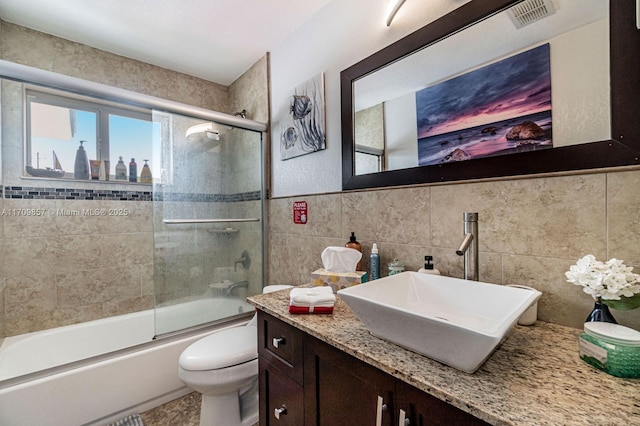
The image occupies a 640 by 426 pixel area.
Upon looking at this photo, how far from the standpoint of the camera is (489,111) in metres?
1.00

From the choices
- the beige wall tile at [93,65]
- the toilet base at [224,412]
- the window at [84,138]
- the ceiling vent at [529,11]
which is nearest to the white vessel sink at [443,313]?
the ceiling vent at [529,11]

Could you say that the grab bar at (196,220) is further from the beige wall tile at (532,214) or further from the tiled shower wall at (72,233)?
the beige wall tile at (532,214)

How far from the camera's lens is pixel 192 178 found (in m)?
1.98

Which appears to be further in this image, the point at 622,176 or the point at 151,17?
the point at 151,17

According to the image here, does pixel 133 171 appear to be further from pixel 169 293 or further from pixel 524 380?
pixel 524 380

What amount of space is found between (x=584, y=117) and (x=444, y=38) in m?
0.60

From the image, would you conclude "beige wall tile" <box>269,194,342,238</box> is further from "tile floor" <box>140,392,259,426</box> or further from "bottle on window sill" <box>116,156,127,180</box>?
"bottle on window sill" <box>116,156,127,180</box>

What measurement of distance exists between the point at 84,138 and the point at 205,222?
120 cm

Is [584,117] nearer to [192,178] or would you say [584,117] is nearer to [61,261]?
[192,178]

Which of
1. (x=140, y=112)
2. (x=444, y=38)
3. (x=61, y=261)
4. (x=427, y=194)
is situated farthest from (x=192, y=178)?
(x=444, y=38)

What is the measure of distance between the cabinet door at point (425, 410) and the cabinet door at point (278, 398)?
0.43 m

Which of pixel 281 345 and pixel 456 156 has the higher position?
pixel 456 156

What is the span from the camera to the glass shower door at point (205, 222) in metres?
1.86

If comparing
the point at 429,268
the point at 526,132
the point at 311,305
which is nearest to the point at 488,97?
the point at 526,132
